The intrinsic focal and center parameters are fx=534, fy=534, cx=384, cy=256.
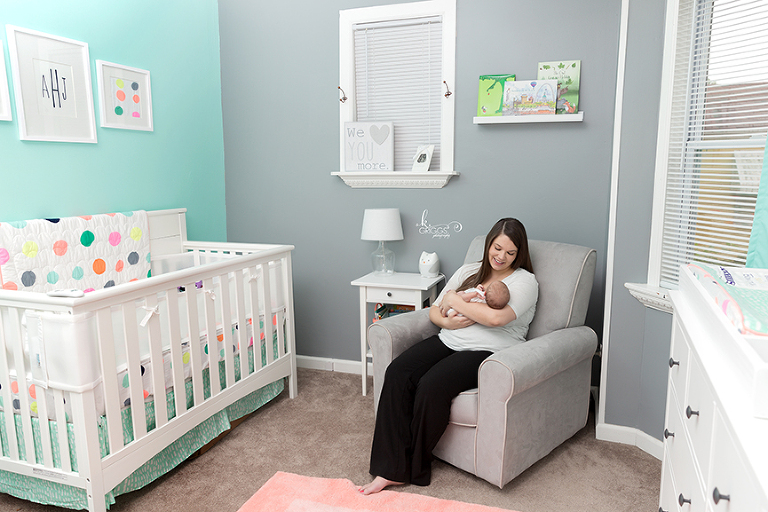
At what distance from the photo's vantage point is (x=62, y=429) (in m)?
1.69

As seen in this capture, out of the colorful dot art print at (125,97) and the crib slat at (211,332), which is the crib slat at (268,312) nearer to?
the crib slat at (211,332)

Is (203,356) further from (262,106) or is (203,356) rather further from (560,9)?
(560,9)

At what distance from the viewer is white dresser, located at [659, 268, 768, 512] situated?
0.68 m

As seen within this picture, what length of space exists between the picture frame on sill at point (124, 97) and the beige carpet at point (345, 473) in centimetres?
161

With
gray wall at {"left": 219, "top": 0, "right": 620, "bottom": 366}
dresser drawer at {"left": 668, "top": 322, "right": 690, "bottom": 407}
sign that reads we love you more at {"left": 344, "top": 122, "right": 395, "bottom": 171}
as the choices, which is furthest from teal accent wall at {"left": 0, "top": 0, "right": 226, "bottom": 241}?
dresser drawer at {"left": 668, "top": 322, "right": 690, "bottom": 407}

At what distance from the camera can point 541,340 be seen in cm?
212

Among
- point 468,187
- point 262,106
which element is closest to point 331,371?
point 468,187

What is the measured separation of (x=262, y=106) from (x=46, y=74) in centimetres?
121

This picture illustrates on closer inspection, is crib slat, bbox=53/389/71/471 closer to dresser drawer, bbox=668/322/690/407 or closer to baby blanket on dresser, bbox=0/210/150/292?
Result: baby blanket on dresser, bbox=0/210/150/292

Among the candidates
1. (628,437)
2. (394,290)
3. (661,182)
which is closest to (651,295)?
(661,182)

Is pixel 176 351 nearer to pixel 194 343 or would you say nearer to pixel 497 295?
pixel 194 343

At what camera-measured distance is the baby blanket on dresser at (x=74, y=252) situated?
2088mm

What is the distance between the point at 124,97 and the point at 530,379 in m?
2.32

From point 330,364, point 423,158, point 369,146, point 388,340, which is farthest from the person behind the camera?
point 330,364
